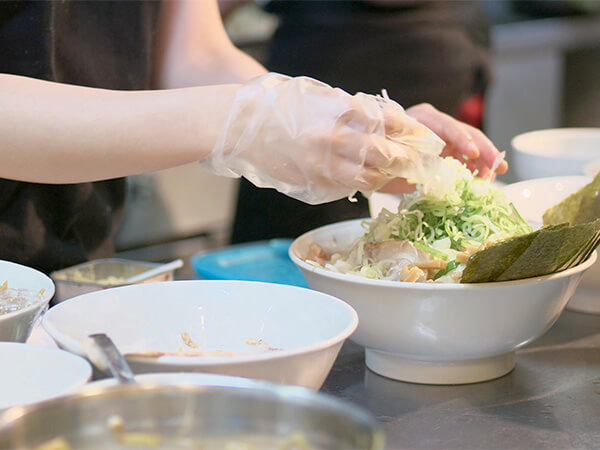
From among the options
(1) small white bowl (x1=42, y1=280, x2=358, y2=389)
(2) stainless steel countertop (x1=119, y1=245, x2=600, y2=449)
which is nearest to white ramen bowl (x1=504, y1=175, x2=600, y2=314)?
(2) stainless steel countertop (x1=119, y1=245, x2=600, y2=449)

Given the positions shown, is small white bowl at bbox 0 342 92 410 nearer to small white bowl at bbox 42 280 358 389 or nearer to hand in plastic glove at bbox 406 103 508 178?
small white bowl at bbox 42 280 358 389

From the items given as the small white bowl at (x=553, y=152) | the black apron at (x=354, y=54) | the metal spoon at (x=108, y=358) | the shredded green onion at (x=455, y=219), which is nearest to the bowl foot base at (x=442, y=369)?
the shredded green onion at (x=455, y=219)

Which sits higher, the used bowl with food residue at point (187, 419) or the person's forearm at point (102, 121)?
the person's forearm at point (102, 121)

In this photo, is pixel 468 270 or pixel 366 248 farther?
pixel 366 248

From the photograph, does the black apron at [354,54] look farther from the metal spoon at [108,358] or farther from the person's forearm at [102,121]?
the metal spoon at [108,358]

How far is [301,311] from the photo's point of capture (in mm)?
854

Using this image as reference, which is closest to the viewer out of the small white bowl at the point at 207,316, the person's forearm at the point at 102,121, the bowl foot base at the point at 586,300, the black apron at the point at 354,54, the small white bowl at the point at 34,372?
the small white bowl at the point at 34,372

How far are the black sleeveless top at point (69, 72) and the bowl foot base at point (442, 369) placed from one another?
2.10 ft

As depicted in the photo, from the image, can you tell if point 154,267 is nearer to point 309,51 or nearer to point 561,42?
point 309,51

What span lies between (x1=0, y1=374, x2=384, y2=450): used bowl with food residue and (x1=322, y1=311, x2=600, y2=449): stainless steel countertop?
0.91 ft

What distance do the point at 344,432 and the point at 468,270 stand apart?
0.38 metres

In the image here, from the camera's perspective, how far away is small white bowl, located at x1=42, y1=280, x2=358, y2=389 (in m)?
0.81

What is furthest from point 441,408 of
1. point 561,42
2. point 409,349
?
point 561,42

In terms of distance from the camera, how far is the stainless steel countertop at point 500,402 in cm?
81
